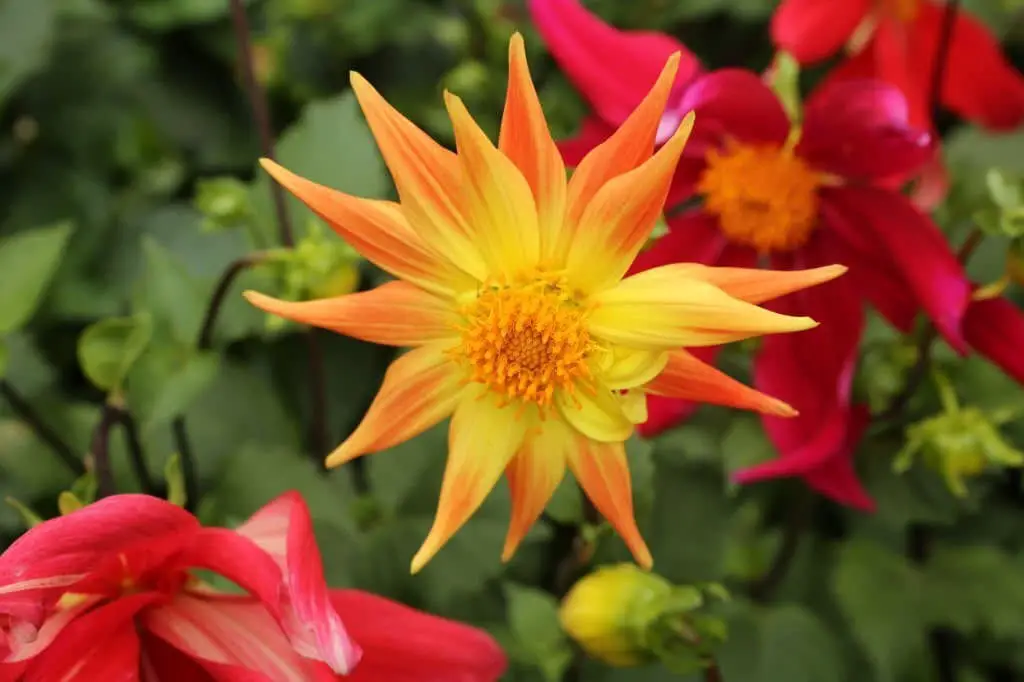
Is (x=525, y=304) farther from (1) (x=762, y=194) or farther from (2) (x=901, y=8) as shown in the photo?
(2) (x=901, y=8)

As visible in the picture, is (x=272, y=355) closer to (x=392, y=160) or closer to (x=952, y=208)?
(x=392, y=160)

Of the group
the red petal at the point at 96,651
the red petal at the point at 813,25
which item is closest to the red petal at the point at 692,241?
the red petal at the point at 813,25

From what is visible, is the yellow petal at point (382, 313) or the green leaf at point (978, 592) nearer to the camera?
the yellow petal at point (382, 313)

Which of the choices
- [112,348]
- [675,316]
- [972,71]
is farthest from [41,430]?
[972,71]

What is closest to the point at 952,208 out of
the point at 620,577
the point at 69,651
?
the point at 620,577

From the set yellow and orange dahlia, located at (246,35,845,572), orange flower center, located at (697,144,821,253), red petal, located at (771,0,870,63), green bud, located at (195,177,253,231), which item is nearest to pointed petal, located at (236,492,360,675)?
yellow and orange dahlia, located at (246,35,845,572)

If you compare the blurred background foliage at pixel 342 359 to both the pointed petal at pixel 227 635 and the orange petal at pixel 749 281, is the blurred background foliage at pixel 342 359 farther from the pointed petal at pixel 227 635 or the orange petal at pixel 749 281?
the orange petal at pixel 749 281

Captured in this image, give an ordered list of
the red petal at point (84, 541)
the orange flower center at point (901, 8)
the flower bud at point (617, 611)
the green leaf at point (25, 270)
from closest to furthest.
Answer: the red petal at point (84, 541) < the flower bud at point (617, 611) < the green leaf at point (25, 270) < the orange flower center at point (901, 8)
